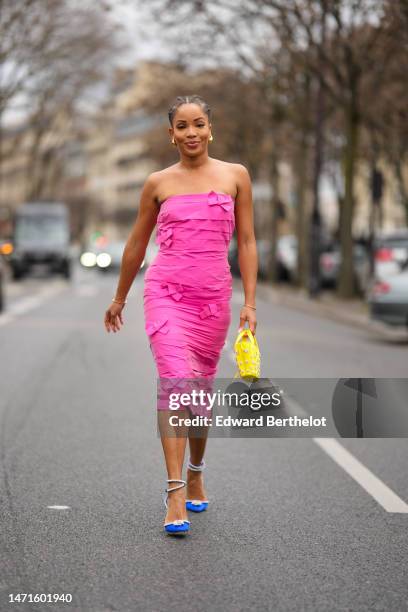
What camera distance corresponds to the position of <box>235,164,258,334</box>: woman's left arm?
5.99 metres

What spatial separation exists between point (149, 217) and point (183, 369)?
0.70 m

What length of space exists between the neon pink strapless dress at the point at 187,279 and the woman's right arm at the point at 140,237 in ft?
0.30

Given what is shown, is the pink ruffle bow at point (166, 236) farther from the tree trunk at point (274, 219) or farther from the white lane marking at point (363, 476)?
the tree trunk at point (274, 219)

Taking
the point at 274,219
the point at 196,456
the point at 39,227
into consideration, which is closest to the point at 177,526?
the point at 196,456

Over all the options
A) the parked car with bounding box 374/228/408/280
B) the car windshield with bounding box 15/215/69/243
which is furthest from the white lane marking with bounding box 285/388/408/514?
the car windshield with bounding box 15/215/69/243

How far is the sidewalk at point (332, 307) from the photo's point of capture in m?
21.9

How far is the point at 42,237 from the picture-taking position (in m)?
53.8

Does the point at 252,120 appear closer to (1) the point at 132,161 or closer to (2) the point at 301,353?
(2) the point at 301,353

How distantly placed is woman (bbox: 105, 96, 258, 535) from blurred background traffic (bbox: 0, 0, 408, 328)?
9.19 metres

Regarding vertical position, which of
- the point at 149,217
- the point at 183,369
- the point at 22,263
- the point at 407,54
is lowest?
the point at 22,263

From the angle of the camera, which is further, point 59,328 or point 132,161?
point 132,161

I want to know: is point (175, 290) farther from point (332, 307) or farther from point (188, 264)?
point (332, 307)

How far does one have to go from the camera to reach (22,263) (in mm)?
51906

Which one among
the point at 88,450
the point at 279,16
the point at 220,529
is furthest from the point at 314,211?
the point at 220,529
